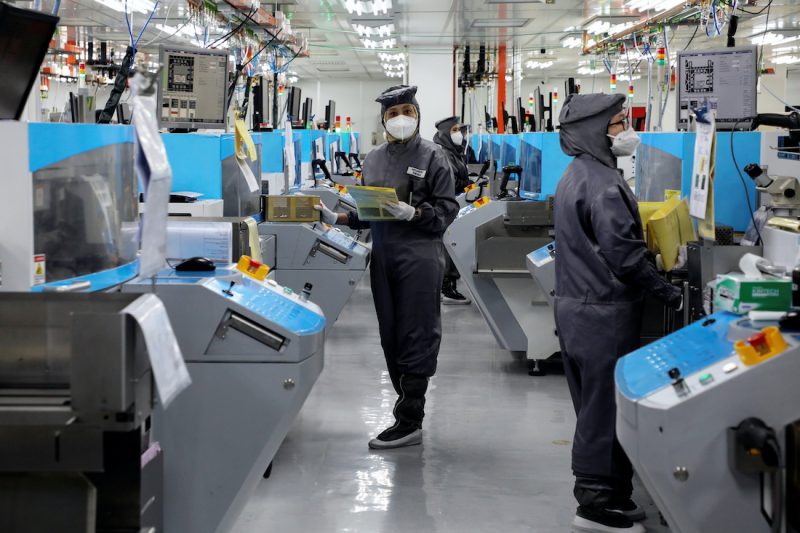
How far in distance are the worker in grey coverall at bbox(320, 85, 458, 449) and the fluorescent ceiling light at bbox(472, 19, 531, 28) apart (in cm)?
738

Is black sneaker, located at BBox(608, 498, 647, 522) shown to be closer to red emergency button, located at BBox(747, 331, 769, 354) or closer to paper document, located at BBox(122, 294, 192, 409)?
red emergency button, located at BBox(747, 331, 769, 354)

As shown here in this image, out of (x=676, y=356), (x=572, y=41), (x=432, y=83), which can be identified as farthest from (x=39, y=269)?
(x=572, y=41)

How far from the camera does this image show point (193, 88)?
4195 millimetres

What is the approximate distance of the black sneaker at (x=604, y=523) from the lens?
3.38 meters

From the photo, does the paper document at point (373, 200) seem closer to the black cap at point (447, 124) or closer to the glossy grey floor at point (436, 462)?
the glossy grey floor at point (436, 462)

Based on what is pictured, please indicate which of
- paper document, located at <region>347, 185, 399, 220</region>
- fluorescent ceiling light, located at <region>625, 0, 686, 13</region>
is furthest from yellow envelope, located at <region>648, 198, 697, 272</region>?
fluorescent ceiling light, located at <region>625, 0, 686, 13</region>

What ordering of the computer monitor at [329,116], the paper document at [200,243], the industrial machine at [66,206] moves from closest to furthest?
the industrial machine at [66,206], the paper document at [200,243], the computer monitor at [329,116]

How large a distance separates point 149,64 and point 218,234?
453 inches

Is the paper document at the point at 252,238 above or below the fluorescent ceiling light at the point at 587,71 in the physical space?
below

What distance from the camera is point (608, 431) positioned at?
3303mm

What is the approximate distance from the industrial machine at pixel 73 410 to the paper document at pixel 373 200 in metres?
2.17

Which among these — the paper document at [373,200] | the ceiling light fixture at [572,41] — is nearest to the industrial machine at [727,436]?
the paper document at [373,200]

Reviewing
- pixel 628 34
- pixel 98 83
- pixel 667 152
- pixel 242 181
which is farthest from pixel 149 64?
pixel 667 152

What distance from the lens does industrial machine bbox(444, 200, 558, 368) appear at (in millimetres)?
5758
